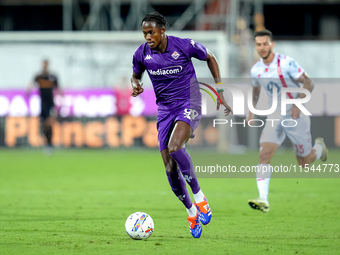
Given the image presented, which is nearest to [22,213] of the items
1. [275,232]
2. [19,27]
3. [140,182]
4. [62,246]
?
[62,246]

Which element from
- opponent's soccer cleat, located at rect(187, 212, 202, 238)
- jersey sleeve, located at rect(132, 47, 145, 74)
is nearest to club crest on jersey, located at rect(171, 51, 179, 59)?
jersey sleeve, located at rect(132, 47, 145, 74)

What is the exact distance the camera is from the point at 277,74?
954 centimetres

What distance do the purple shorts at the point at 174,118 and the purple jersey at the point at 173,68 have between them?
0.08 m

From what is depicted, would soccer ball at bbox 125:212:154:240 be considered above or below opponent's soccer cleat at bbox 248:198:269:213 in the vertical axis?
above

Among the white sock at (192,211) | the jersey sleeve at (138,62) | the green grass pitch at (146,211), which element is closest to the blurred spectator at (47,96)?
the green grass pitch at (146,211)

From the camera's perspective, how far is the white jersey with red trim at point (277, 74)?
952 centimetres

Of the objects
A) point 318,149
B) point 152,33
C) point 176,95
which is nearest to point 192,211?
point 176,95

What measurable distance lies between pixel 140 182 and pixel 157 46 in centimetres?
629

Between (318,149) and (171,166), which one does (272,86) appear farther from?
(171,166)

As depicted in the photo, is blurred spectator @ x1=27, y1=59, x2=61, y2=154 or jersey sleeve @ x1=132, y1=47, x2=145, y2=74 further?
blurred spectator @ x1=27, y1=59, x2=61, y2=154

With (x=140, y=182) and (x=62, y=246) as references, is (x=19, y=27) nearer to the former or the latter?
(x=140, y=182)

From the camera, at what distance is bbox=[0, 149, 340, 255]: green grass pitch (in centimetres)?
685

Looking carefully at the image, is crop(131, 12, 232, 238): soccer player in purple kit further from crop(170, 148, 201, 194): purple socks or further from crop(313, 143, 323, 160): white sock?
crop(313, 143, 323, 160): white sock

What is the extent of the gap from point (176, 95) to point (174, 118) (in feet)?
0.79
